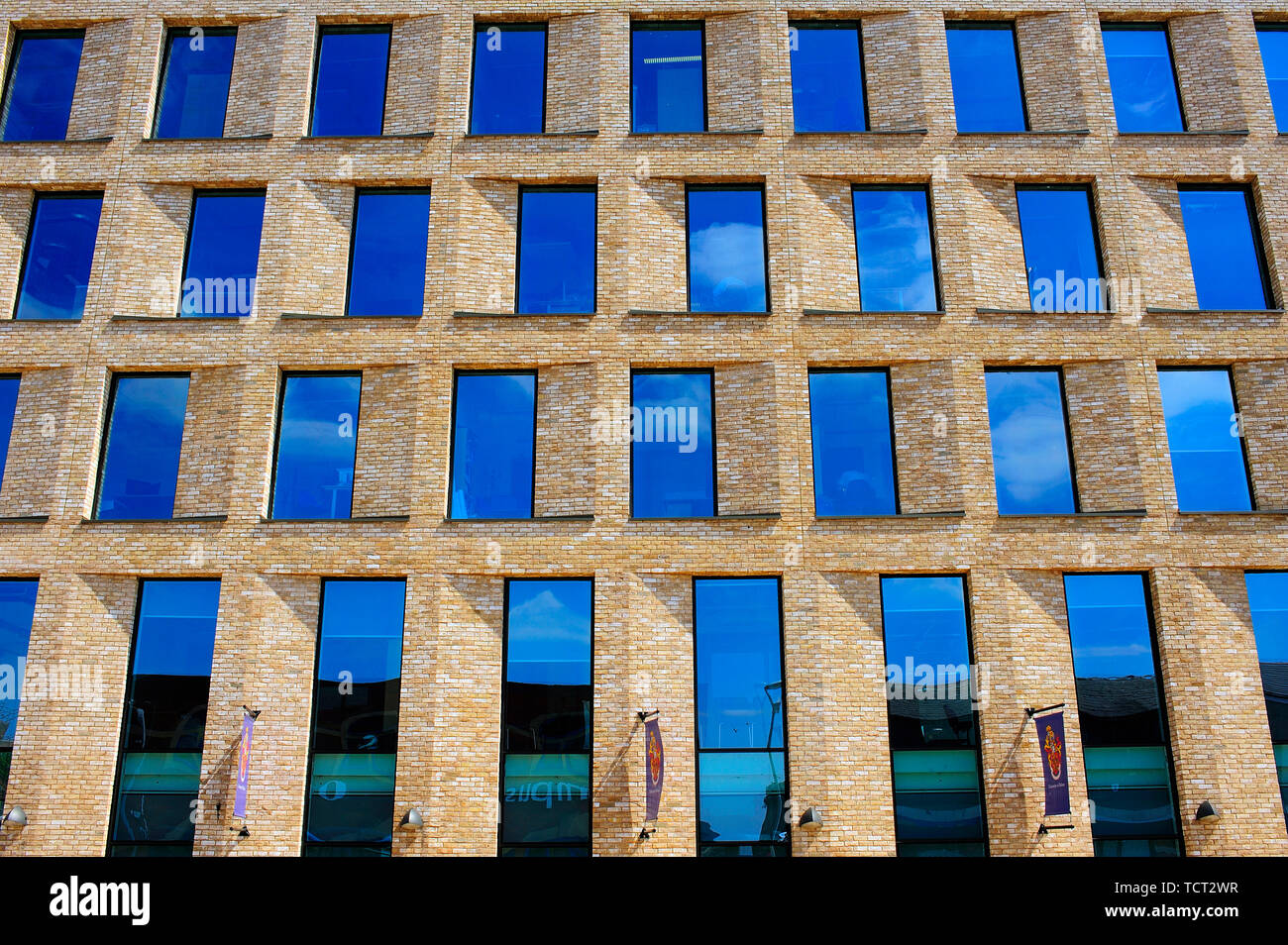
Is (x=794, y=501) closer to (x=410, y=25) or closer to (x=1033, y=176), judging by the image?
(x=1033, y=176)

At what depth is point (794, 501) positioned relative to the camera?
1847 centimetres

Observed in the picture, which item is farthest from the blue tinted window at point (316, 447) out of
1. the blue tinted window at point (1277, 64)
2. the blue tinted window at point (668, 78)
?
the blue tinted window at point (1277, 64)

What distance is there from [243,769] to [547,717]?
15.4 feet

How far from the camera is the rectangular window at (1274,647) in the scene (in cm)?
1736

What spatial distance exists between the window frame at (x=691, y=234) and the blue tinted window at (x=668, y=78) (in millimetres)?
1361

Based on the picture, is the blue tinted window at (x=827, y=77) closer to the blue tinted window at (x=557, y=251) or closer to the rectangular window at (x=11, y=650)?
the blue tinted window at (x=557, y=251)

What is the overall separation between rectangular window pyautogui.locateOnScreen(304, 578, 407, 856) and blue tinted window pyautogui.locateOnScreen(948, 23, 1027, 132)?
555 inches

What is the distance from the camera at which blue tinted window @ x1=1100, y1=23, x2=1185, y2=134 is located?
21.2m

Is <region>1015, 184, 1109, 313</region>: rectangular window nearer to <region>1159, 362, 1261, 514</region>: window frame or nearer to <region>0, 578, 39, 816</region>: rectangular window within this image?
<region>1159, 362, 1261, 514</region>: window frame

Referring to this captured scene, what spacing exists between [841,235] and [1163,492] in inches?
286

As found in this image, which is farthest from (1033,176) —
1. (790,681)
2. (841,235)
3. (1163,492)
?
(790,681)

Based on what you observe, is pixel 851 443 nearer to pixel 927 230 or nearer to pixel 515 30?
pixel 927 230

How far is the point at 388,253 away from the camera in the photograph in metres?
20.4

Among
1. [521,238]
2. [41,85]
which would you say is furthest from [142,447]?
[41,85]
